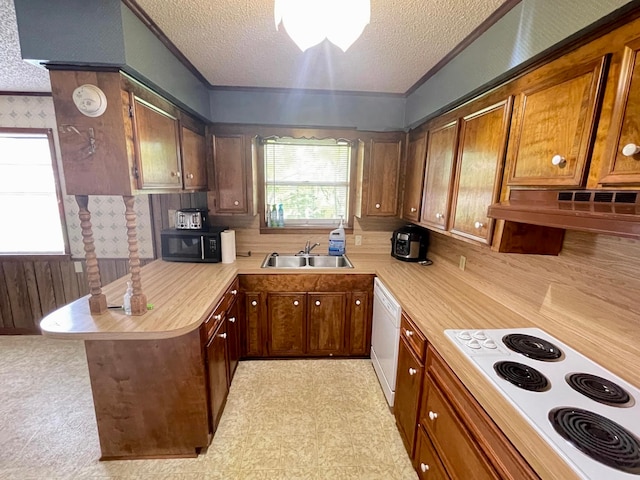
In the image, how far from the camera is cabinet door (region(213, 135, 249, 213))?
2578mm

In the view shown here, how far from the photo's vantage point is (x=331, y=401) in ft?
7.11

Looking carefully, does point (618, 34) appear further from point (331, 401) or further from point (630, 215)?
point (331, 401)

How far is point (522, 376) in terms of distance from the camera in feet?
3.54

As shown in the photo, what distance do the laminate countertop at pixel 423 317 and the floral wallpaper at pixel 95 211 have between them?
66 centimetres

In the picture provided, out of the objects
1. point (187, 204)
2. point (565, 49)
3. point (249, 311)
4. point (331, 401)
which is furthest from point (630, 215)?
point (187, 204)

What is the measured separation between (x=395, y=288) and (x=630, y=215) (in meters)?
1.36

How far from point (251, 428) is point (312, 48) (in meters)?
2.58

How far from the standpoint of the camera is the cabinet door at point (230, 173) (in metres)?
2.58

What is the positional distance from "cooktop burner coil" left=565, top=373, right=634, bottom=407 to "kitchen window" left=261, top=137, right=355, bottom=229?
2261mm

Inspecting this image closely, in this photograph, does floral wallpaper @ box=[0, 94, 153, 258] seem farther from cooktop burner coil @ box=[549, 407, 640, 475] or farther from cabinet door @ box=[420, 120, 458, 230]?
cooktop burner coil @ box=[549, 407, 640, 475]

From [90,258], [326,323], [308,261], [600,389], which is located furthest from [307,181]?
[600,389]

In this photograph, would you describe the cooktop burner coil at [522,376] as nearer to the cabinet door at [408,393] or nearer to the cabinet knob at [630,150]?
the cabinet door at [408,393]

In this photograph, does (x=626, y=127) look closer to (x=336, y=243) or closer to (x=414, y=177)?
(x=414, y=177)

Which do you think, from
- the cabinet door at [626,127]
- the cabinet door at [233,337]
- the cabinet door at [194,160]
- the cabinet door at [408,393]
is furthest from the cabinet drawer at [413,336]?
the cabinet door at [194,160]
